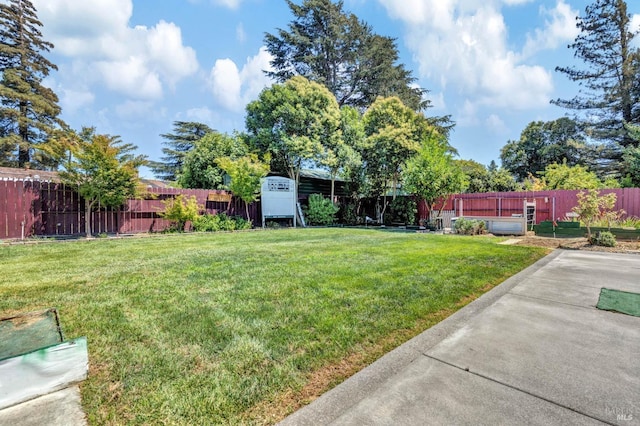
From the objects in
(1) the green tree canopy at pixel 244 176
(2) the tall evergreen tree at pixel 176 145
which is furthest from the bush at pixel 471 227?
(2) the tall evergreen tree at pixel 176 145

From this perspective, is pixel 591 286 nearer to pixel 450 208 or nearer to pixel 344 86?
pixel 450 208

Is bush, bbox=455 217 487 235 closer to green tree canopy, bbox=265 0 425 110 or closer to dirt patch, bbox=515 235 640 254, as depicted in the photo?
dirt patch, bbox=515 235 640 254

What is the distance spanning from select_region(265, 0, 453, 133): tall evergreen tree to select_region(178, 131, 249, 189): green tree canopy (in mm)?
8490

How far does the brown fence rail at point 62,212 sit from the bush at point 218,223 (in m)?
0.79

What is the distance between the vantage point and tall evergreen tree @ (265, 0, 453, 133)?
71.9 feet

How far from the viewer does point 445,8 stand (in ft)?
35.7

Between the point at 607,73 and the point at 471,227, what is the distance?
20896mm

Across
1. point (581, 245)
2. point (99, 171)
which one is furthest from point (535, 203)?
point (99, 171)

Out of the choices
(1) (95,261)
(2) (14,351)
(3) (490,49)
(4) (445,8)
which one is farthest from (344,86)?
(2) (14,351)

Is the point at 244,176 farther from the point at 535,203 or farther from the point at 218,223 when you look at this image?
the point at 535,203

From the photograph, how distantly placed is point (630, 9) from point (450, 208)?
19367 millimetres

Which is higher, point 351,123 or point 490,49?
point 490,49

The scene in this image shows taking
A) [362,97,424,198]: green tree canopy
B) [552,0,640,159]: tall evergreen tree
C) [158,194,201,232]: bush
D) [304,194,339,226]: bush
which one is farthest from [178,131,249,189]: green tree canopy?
[552,0,640,159]: tall evergreen tree

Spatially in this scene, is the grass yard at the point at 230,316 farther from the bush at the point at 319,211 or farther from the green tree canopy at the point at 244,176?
the bush at the point at 319,211
